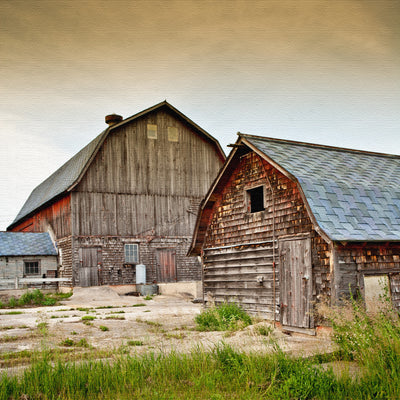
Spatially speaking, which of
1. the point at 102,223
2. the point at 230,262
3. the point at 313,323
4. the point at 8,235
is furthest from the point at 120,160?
the point at 313,323

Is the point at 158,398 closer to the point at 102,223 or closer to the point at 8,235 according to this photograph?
the point at 102,223

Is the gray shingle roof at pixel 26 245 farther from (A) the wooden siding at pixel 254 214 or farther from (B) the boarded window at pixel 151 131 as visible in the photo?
(A) the wooden siding at pixel 254 214

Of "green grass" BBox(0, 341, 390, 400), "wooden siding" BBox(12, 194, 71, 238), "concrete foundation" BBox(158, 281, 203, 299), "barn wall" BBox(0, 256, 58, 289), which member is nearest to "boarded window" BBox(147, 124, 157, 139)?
"wooden siding" BBox(12, 194, 71, 238)

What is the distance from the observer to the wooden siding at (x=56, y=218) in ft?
91.4

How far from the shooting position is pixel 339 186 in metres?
12.1

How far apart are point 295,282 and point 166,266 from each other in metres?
17.5

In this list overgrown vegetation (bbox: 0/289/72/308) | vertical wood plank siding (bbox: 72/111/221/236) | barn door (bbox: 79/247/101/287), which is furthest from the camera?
vertical wood plank siding (bbox: 72/111/221/236)

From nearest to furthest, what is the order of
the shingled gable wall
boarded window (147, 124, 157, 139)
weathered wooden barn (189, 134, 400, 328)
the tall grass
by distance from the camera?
the tall grass < weathered wooden barn (189, 134, 400, 328) < the shingled gable wall < boarded window (147, 124, 157, 139)

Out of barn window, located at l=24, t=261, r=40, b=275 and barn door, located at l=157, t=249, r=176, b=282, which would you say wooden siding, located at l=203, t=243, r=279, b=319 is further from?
barn window, located at l=24, t=261, r=40, b=275

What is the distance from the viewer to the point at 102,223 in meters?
27.6

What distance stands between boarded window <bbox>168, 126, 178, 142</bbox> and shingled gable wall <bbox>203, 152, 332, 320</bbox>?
15.2 metres

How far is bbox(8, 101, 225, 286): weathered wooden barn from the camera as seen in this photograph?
27125 millimetres

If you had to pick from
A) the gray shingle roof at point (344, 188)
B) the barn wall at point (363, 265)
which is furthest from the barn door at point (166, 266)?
the barn wall at point (363, 265)

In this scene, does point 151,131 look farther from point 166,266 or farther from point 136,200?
point 166,266
